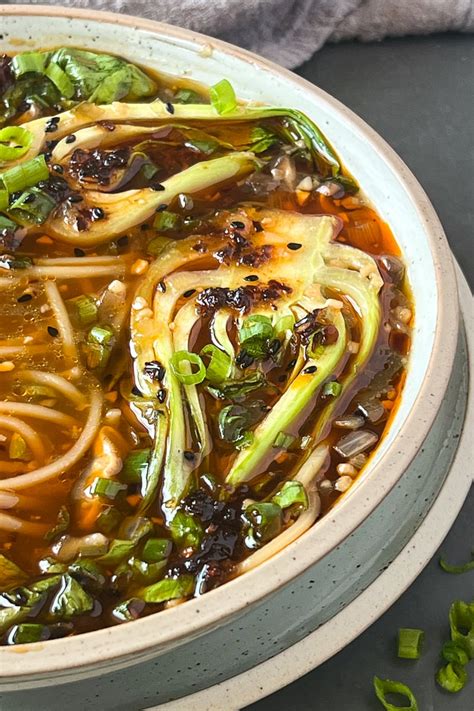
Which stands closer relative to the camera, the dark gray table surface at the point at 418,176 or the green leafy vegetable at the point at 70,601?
the green leafy vegetable at the point at 70,601

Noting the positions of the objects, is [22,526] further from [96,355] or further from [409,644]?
[409,644]

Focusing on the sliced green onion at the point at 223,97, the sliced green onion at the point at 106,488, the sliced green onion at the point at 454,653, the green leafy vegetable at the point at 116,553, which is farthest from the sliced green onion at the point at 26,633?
the sliced green onion at the point at 223,97

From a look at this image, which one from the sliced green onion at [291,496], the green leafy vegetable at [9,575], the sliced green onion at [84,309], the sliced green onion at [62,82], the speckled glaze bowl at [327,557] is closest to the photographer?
the speckled glaze bowl at [327,557]

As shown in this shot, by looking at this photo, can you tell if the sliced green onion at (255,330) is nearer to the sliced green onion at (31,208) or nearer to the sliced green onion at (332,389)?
the sliced green onion at (332,389)

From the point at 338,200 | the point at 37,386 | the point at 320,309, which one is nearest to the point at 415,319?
the point at 320,309

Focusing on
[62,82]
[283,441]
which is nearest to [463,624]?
[283,441]

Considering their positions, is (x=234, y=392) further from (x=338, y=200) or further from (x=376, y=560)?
(x=338, y=200)


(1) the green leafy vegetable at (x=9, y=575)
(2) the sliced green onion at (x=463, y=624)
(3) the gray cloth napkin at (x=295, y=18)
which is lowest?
(2) the sliced green onion at (x=463, y=624)
